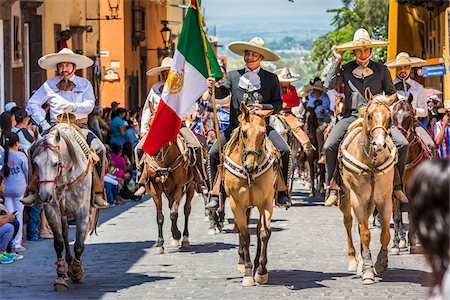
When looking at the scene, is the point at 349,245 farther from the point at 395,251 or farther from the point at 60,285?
the point at 60,285

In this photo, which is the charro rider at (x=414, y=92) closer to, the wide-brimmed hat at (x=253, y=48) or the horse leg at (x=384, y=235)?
the wide-brimmed hat at (x=253, y=48)

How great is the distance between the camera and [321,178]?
90.3 feet

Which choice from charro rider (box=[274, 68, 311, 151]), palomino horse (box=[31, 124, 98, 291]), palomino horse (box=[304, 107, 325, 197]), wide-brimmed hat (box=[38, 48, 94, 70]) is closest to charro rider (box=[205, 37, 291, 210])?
palomino horse (box=[31, 124, 98, 291])

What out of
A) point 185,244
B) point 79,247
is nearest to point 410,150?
point 185,244

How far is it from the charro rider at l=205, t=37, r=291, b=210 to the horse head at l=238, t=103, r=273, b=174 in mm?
960

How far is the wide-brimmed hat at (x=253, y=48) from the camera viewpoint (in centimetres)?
1341

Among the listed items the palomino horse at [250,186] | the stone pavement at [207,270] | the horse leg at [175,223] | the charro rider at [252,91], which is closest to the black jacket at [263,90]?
the charro rider at [252,91]

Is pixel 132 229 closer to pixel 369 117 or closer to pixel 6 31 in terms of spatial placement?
pixel 6 31

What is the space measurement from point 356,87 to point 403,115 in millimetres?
1891

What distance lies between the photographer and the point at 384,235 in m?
12.4

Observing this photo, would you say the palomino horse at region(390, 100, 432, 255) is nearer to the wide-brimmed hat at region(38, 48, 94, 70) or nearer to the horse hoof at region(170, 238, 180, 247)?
the horse hoof at region(170, 238, 180, 247)

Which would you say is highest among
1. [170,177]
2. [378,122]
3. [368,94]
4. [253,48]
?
[253,48]

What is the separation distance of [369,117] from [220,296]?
235 centimetres

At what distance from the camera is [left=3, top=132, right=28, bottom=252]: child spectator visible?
1583cm
